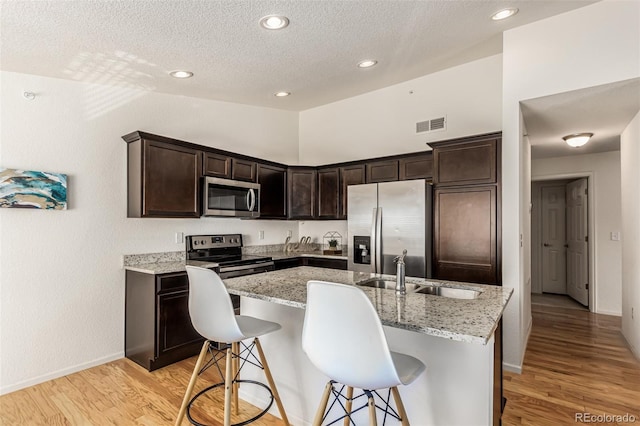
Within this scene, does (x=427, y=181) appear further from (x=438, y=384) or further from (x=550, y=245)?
(x=550, y=245)

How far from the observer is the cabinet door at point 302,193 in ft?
15.4

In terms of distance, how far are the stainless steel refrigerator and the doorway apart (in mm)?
3509

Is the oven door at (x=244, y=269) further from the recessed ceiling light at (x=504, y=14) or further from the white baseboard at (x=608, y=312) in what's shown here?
the white baseboard at (x=608, y=312)

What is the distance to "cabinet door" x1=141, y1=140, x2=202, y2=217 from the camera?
3172 mm

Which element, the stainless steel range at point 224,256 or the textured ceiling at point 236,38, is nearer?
the textured ceiling at point 236,38

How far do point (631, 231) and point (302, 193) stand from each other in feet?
12.0

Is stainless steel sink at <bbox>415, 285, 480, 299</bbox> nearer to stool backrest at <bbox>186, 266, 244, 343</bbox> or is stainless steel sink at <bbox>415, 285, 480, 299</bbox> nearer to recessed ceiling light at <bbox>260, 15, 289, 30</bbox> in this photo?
stool backrest at <bbox>186, 266, 244, 343</bbox>

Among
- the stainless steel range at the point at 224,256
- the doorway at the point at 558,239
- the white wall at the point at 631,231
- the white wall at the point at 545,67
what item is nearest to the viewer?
the white wall at the point at 545,67

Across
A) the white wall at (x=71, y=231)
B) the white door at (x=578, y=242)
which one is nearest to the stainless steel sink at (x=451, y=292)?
the white wall at (x=71, y=231)

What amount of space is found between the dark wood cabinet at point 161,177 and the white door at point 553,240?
5899mm

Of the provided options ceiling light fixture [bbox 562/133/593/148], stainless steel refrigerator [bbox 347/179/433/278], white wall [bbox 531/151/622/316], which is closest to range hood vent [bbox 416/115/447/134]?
stainless steel refrigerator [bbox 347/179/433/278]

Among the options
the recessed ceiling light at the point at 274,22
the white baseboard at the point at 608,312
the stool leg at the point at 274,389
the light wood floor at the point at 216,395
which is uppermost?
the recessed ceiling light at the point at 274,22

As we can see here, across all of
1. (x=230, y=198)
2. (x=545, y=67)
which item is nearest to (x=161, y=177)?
(x=230, y=198)

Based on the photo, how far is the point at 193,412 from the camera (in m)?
2.32
